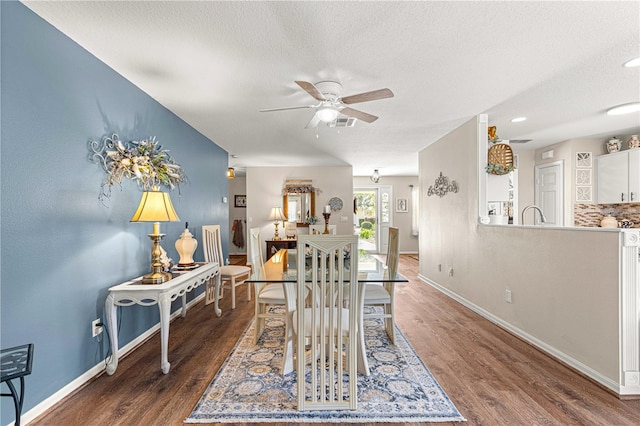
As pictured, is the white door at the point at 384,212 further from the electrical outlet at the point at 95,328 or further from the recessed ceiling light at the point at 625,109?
the electrical outlet at the point at 95,328

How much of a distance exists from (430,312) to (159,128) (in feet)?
12.4

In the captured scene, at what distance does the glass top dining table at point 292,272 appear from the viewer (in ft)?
7.68

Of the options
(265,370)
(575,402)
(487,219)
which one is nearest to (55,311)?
(265,370)

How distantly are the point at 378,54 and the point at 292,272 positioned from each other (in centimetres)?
182

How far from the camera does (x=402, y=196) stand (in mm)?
9594

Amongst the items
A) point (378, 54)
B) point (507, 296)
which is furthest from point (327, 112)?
point (507, 296)

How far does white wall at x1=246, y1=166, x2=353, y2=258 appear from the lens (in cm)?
749

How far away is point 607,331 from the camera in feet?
7.27

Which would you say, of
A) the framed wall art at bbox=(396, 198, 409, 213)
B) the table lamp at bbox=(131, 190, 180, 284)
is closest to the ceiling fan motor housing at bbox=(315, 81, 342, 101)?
the table lamp at bbox=(131, 190, 180, 284)

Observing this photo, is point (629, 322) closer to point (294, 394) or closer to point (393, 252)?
point (393, 252)

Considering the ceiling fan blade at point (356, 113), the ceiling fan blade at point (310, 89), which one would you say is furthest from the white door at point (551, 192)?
the ceiling fan blade at point (310, 89)

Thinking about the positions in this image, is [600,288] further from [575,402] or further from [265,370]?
[265,370]

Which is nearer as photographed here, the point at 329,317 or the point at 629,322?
the point at 329,317

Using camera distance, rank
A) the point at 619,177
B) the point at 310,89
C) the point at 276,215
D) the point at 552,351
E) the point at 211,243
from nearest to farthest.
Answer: the point at 310,89 < the point at 552,351 < the point at 211,243 < the point at 619,177 < the point at 276,215
